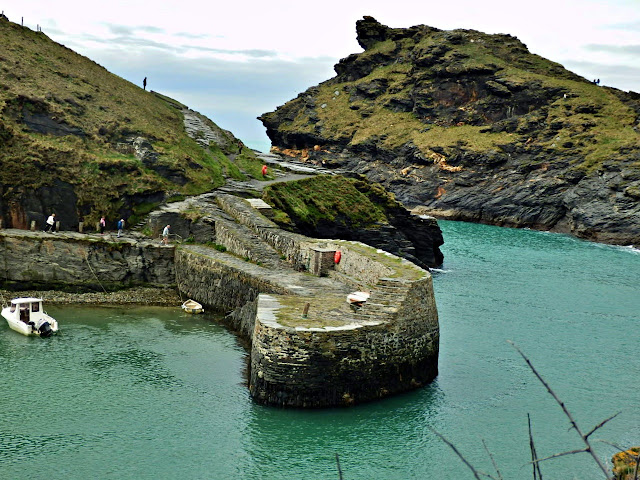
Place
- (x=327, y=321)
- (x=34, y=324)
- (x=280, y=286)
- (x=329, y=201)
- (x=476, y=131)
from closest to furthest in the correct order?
(x=327, y=321) < (x=34, y=324) < (x=280, y=286) < (x=329, y=201) < (x=476, y=131)

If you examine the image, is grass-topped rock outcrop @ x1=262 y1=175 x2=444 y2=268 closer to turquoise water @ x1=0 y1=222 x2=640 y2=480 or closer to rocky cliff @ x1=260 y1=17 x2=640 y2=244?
turquoise water @ x1=0 y1=222 x2=640 y2=480

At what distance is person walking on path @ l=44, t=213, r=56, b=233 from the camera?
45228 mm

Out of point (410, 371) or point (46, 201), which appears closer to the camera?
point (410, 371)

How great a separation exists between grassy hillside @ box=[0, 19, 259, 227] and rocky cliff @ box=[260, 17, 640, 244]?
6205cm

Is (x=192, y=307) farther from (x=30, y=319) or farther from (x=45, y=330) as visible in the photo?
Result: (x=30, y=319)

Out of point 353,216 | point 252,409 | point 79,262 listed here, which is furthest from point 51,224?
point 353,216

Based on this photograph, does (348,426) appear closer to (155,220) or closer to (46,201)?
(155,220)

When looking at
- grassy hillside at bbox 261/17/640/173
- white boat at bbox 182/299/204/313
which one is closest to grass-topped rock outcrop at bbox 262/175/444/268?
white boat at bbox 182/299/204/313

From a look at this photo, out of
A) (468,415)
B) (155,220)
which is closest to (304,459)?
(468,415)

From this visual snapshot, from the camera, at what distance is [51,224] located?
149ft

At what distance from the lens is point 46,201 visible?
4769cm

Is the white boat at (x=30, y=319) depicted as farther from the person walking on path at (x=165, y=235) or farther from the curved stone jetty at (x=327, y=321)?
the person walking on path at (x=165, y=235)

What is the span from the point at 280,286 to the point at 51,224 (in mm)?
19193

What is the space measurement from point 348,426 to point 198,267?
2023 centimetres
